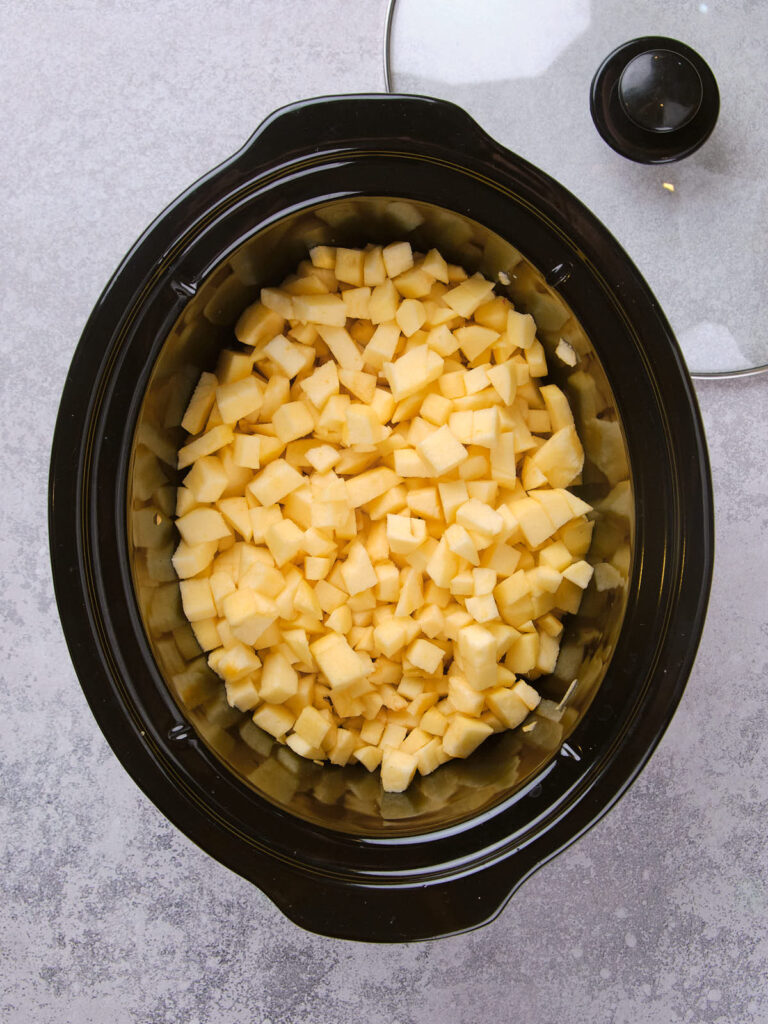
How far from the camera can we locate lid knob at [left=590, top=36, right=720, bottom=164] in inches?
38.8

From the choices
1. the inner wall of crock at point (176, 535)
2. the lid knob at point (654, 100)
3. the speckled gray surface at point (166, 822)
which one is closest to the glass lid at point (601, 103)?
the lid knob at point (654, 100)

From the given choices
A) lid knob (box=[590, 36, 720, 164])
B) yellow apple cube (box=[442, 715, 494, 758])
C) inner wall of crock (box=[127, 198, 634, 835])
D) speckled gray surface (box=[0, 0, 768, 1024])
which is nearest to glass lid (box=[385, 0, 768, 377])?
lid knob (box=[590, 36, 720, 164])

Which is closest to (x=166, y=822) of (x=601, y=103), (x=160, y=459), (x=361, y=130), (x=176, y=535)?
(x=176, y=535)

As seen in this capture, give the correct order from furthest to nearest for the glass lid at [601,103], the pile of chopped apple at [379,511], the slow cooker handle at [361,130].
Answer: the glass lid at [601,103] → the pile of chopped apple at [379,511] → the slow cooker handle at [361,130]

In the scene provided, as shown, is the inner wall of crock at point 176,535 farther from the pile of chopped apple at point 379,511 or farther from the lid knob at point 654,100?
the lid knob at point 654,100

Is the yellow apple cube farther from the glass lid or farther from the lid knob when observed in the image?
the lid knob

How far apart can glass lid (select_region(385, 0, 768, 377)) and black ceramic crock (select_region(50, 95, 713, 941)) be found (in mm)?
265

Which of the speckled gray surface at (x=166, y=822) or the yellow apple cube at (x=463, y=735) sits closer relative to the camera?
the yellow apple cube at (x=463, y=735)

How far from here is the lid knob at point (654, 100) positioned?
3.23 feet

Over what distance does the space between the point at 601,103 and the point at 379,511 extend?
60cm

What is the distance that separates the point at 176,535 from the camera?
976 millimetres

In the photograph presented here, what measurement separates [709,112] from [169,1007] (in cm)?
144

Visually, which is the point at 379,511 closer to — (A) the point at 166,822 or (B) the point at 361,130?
(B) the point at 361,130

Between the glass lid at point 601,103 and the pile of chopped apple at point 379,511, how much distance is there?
10.2 inches
